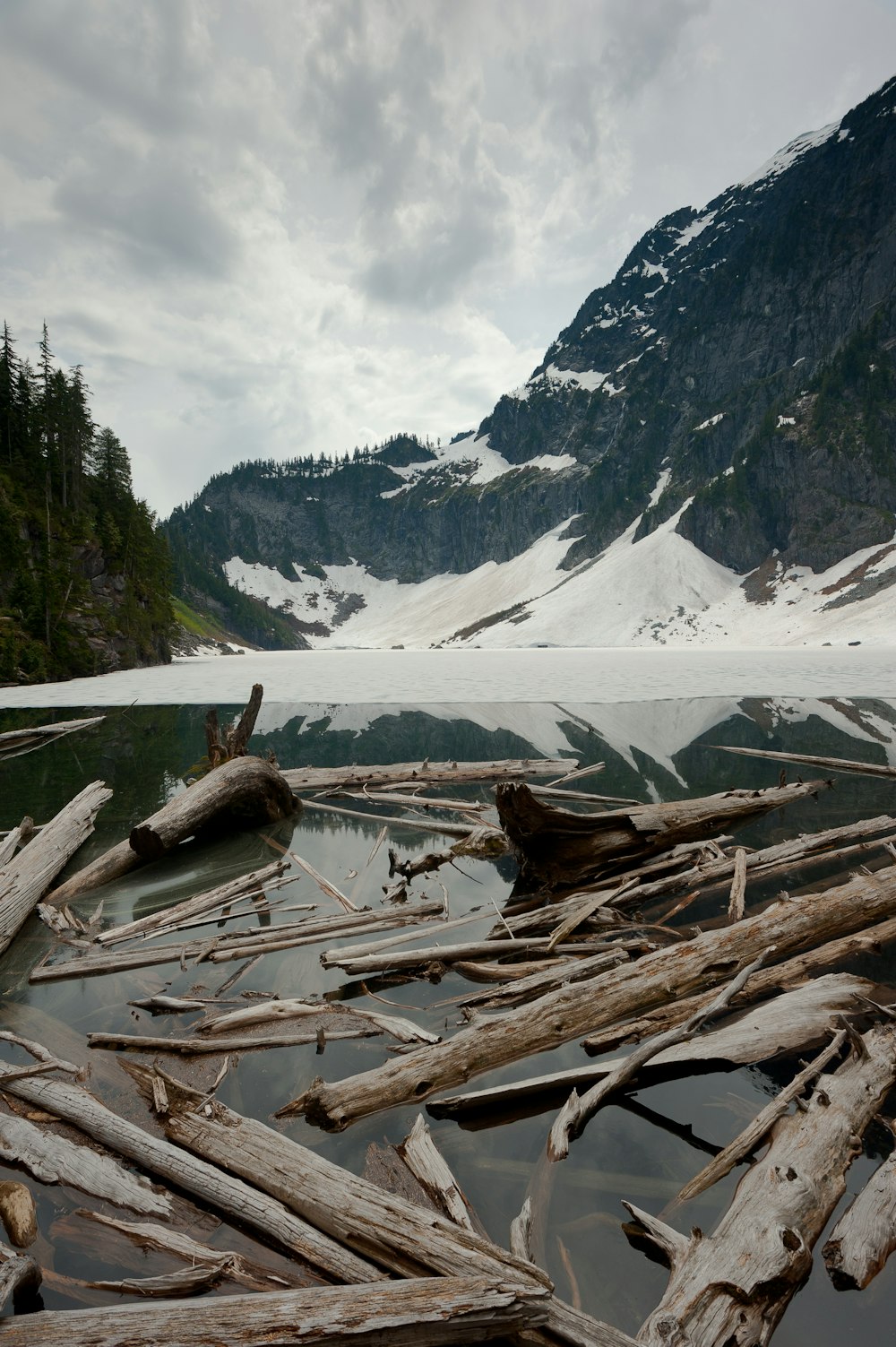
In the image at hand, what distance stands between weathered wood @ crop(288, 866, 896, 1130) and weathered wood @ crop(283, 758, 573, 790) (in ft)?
28.5

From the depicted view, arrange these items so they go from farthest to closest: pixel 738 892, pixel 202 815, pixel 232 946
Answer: pixel 202 815 < pixel 738 892 < pixel 232 946

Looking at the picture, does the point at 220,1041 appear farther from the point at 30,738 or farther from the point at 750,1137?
the point at 30,738

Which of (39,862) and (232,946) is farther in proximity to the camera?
(39,862)

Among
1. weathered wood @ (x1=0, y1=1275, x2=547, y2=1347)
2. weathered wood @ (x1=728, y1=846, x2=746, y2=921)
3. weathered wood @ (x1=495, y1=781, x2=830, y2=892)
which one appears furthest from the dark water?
weathered wood @ (x1=495, y1=781, x2=830, y2=892)

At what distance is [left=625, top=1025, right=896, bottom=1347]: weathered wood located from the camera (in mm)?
2895

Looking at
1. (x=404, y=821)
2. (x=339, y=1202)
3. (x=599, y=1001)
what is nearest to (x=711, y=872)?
(x=599, y=1001)

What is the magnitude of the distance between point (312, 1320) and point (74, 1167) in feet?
7.18

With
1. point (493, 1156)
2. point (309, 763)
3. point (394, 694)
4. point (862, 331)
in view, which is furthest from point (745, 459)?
point (493, 1156)

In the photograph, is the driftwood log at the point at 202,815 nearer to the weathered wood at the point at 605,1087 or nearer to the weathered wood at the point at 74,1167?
the weathered wood at the point at 74,1167

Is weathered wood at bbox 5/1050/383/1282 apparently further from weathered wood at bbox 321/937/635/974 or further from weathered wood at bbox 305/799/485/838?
weathered wood at bbox 305/799/485/838

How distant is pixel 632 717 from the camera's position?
2550cm

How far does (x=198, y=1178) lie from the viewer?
12.5 feet

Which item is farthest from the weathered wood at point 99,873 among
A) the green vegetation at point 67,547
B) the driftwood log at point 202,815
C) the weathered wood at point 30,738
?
the green vegetation at point 67,547

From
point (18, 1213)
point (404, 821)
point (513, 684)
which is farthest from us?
point (513, 684)
